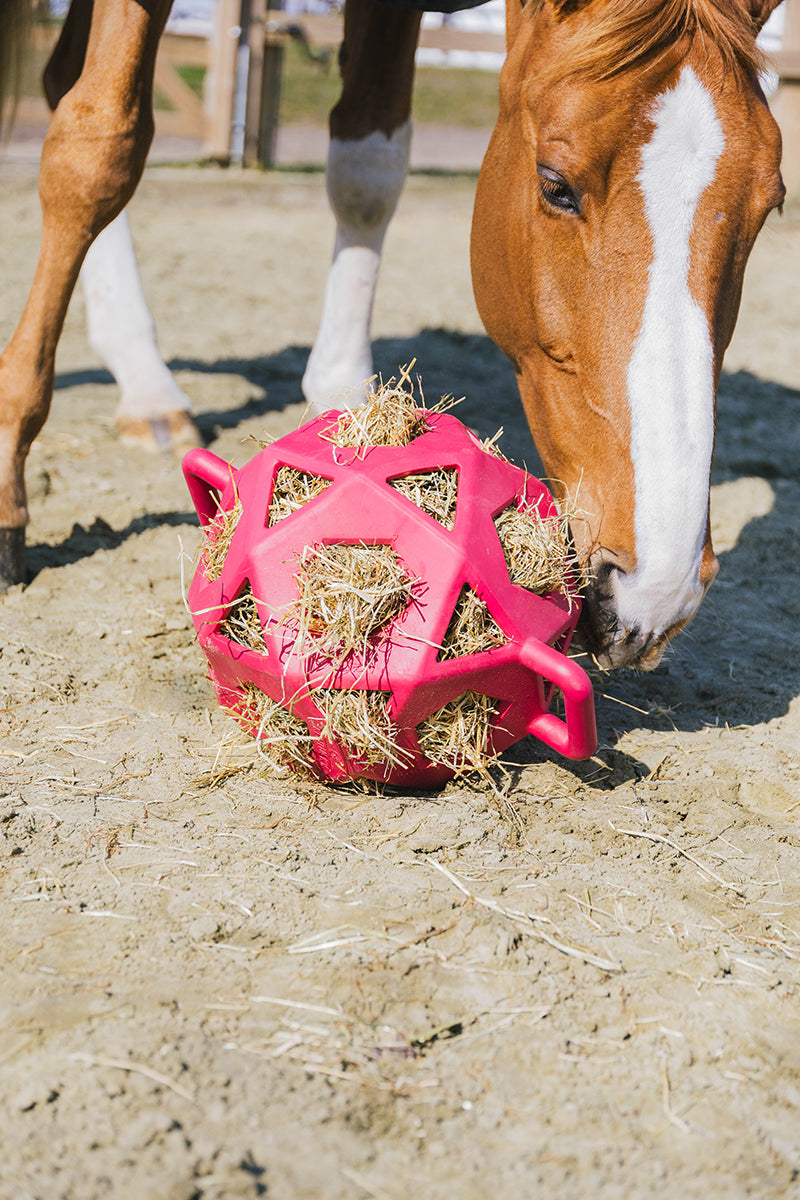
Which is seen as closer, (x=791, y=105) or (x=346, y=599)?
(x=346, y=599)

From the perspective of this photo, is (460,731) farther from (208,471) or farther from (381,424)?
(208,471)

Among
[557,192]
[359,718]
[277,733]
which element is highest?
[557,192]

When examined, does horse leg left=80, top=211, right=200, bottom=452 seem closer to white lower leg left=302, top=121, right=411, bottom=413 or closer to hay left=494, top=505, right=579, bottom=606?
white lower leg left=302, top=121, right=411, bottom=413

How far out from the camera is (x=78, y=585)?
251cm

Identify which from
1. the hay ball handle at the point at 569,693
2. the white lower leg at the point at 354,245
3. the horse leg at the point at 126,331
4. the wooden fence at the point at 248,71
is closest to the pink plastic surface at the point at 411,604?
the hay ball handle at the point at 569,693

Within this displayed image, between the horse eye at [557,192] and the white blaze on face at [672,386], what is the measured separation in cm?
A: 14

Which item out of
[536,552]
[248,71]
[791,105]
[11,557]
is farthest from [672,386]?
[248,71]

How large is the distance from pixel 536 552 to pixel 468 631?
7.1 inches

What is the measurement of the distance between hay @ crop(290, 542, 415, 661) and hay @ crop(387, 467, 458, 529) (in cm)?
11

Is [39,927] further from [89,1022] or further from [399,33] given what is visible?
[399,33]

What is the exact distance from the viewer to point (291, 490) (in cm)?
175

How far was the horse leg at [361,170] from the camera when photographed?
124 inches

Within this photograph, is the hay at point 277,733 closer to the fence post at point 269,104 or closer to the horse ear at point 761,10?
the horse ear at point 761,10

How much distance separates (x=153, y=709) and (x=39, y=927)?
0.66m
